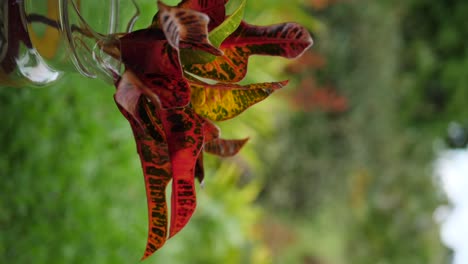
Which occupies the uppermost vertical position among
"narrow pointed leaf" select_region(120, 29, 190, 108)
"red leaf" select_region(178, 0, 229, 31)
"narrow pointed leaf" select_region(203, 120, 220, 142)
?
"red leaf" select_region(178, 0, 229, 31)

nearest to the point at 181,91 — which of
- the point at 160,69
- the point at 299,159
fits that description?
the point at 160,69

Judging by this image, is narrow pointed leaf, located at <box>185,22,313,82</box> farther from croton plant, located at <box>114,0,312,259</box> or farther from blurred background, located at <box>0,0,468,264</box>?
blurred background, located at <box>0,0,468,264</box>

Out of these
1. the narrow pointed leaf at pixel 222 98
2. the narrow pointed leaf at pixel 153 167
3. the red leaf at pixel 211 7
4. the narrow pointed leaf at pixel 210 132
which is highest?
the red leaf at pixel 211 7

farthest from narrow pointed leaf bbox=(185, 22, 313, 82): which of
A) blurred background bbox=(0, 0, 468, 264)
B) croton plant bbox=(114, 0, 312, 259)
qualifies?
blurred background bbox=(0, 0, 468, 264)

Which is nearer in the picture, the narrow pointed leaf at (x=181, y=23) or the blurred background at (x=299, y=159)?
the narrow pointed leaf at (x=181, y=23)

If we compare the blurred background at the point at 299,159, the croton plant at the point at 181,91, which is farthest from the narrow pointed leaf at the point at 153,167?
the blurred background at the point at 299,159

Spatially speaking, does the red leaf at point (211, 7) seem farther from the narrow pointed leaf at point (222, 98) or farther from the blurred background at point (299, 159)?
the blurred background at point (299, 159)
